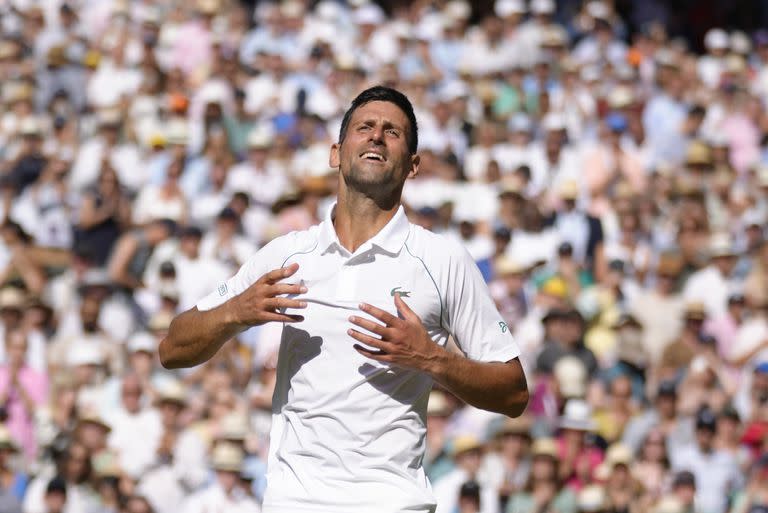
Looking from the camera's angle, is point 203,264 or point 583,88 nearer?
point 203,264

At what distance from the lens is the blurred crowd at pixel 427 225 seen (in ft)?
36.4

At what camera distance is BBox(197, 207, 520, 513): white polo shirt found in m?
5.09

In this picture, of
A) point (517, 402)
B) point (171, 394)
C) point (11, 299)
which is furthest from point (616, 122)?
point (517, 402)

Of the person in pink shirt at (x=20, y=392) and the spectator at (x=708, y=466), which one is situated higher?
the person in pink shirt at (x=20, y=392)

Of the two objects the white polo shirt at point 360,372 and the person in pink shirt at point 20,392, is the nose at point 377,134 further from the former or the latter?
the person in pink shirt at point 20,392

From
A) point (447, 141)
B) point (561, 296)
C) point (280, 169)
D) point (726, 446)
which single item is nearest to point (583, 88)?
point (447, 141)

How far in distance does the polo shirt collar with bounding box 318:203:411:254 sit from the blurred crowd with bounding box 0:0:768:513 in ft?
16.9

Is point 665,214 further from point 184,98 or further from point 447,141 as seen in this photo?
point 184,98

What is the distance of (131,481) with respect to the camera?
11156mm

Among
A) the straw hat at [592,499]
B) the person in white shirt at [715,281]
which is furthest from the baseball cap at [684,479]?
the person in white shirt at [715,281]

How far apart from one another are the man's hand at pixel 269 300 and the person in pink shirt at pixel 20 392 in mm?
7316

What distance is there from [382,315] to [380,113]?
78 centimetres

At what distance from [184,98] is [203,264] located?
10.7 ft

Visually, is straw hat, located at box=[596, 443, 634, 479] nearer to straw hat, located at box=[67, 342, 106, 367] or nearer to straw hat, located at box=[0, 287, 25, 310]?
straw hat, located at box=[67, 342, 106, 367]
